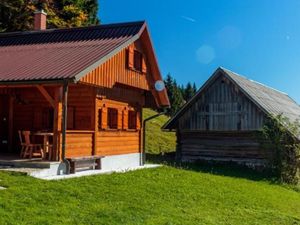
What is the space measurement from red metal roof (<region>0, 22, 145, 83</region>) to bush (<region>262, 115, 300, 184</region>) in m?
8.83

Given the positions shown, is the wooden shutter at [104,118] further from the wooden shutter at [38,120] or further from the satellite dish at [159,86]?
the satellite dish at [159,86]

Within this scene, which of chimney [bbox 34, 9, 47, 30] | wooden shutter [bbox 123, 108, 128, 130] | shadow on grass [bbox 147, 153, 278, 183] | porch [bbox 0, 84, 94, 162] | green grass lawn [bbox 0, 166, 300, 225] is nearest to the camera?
green grass lawn [bbox 0, 166, 300, 225]

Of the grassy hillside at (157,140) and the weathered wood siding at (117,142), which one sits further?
the grassy hillside at (157,140)

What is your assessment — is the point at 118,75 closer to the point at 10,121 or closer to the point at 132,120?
the point at 132,120

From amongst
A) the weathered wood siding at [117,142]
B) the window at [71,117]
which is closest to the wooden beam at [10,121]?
the window at [71,117]

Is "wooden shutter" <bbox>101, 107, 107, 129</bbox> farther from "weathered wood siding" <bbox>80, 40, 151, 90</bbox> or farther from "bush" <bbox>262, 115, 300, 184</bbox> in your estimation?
"bush" <bbox>262, 115, 300, 184</bbox>

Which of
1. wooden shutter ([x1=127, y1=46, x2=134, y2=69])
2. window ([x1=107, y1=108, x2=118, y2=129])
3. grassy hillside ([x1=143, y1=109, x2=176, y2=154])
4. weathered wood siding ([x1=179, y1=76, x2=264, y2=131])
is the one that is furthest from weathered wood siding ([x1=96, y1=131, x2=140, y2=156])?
grassy hillside ([x1=143, y1=109, x2=176, y2=154])

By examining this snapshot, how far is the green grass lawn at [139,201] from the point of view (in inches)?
398

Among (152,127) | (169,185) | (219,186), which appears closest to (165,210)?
(169,185)

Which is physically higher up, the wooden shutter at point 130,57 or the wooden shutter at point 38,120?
the wooden shutter at point 130,57

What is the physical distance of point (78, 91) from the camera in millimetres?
18297

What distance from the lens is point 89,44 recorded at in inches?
754

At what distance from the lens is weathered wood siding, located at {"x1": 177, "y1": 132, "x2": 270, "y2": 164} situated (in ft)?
86.4

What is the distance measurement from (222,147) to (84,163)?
12.5m
